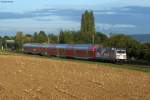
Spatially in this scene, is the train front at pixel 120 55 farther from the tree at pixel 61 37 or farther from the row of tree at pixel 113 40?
the tree at pixel 61 37

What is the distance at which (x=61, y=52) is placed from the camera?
87.2 metres

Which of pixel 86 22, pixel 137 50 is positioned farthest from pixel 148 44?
pixel 86 22

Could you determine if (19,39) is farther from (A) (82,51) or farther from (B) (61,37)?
(A) (82,51)

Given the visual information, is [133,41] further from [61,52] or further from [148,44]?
[61,52]

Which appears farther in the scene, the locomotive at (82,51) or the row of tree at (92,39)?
the row of tree at (92,39)

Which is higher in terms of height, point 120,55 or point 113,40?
point 113,40

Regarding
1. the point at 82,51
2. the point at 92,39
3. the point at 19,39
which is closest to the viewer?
the point at 82,51

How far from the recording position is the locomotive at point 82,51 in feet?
220

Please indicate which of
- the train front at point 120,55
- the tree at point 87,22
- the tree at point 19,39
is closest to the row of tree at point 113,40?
the tree at point 19,39

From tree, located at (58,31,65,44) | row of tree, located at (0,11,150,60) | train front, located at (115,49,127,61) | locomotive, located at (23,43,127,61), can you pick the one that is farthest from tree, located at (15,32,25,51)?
train front, located at (115,49,127,61)

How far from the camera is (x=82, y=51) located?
76938mm

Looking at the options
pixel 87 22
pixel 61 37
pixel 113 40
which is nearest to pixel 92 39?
pixel 61 37

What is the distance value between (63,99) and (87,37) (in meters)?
107

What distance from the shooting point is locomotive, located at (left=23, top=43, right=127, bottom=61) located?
67.2 meters
